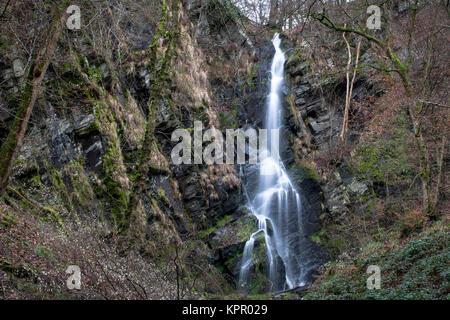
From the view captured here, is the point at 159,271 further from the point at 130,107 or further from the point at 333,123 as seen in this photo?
the point at 333,123

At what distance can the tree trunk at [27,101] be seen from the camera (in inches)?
174

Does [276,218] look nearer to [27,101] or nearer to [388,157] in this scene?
[388,157]

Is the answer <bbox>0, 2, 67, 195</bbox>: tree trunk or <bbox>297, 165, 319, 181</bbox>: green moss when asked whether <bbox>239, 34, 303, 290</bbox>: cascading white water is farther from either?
<bbox>0, 2, 67, 195</bbox>: tree trunk

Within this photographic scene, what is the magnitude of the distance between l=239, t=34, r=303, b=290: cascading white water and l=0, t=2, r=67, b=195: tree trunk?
7797mm

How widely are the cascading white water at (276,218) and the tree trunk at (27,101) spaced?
7.80 metres

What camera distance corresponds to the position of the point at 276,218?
39.8ft

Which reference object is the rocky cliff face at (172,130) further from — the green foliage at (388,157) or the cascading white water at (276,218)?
the green foliage at (388,157)

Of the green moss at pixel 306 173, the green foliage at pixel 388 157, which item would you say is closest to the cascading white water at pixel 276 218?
the green moss at pixel 306 173

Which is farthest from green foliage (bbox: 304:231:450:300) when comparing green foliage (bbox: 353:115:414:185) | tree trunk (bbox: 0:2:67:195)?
tree trunk (bbox: 0:2:67:195)

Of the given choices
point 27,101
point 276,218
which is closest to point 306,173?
point 276,218

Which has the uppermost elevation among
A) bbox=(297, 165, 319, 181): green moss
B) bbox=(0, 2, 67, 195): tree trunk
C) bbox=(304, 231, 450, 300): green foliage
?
bbox=(0, 2, 67, 195): tree trunk

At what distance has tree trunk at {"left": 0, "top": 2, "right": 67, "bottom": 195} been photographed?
4.42 metres
